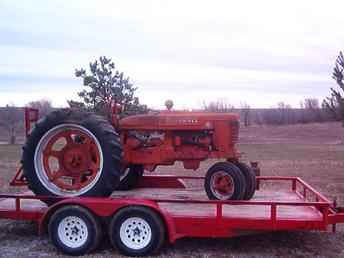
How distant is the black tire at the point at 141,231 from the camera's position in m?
7.21

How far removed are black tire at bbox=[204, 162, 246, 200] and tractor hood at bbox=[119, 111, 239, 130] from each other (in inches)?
22.8

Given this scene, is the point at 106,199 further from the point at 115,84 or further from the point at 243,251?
the point at 115,84

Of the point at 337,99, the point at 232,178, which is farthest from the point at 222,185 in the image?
the point at 337,99

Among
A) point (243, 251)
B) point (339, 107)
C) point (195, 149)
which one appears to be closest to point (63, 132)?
point (195, 149)

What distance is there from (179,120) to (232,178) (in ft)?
3.56

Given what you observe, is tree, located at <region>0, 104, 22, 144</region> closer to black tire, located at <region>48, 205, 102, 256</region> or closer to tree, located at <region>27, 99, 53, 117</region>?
tree, located at <region>27, 99, 53, 117</region>

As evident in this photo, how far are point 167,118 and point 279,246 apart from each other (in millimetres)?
2290

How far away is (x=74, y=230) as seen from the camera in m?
7.47

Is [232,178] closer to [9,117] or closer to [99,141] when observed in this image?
[99,141]

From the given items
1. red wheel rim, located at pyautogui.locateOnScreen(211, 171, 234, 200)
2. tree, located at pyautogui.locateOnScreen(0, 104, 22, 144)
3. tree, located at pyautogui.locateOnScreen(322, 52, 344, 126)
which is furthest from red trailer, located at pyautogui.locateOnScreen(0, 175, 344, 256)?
tree, located at pyautogui.locateOnScreen(0, 104, 22, 144)

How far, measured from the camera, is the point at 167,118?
860 centimetres

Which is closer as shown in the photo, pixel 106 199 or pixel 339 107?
pixel 106 199

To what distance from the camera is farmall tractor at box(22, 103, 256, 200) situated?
7.99 metres

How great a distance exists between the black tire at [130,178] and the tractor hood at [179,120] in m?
1.21
